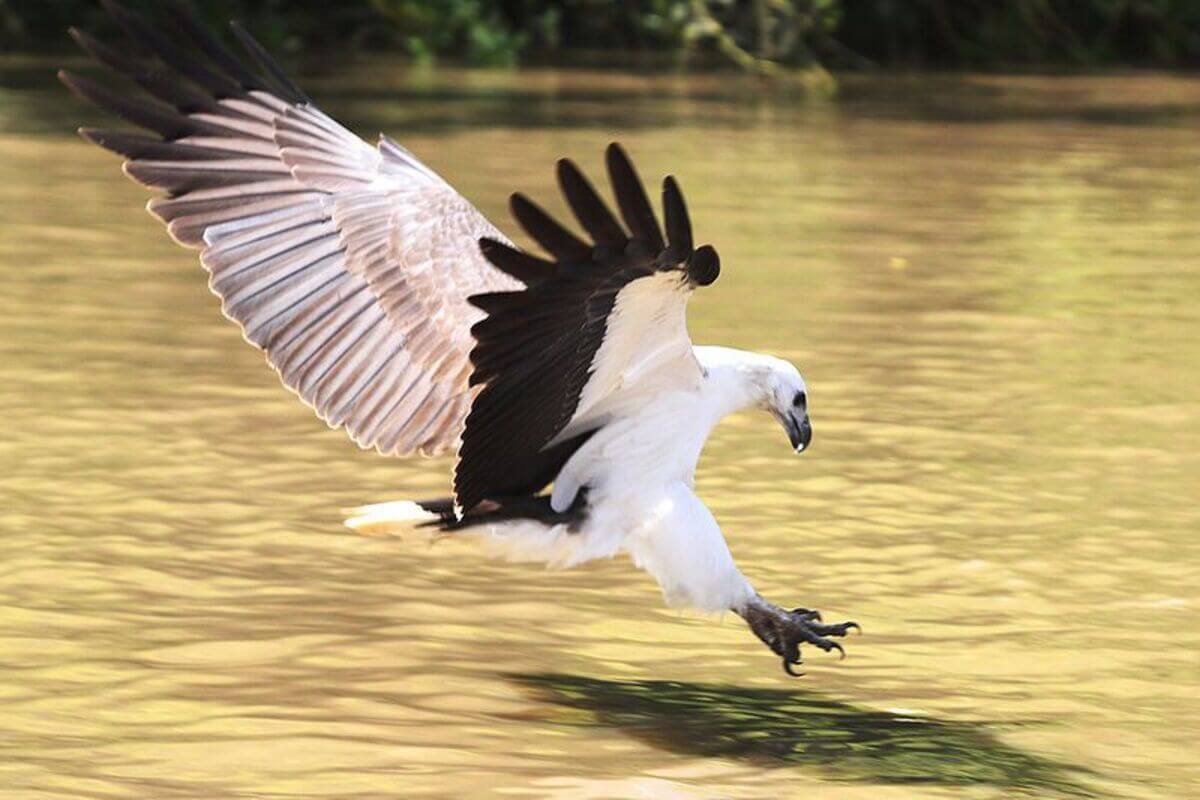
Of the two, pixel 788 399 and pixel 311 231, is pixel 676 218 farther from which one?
pixel 311 231

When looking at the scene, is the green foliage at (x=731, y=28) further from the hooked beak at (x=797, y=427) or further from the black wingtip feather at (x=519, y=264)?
the black wingtip feather at (x=519, y=264)

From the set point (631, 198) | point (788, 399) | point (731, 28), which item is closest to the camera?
point (631, 198)

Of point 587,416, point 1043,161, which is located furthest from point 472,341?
point 1043,161

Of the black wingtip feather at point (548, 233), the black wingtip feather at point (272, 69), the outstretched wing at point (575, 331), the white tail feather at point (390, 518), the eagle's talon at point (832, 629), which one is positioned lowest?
the eagle's talon at point (832, 629)

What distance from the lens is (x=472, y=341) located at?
178 inches

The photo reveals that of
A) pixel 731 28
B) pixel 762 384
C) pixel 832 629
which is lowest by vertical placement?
pixel 832 629

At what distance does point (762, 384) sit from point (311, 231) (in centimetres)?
103

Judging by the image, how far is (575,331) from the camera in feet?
12.8

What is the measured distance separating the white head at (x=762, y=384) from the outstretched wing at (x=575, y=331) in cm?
13

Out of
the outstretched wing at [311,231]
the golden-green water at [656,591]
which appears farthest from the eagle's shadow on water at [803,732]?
the outstretched wing at [311,231]

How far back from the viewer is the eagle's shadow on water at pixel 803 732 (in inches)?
156

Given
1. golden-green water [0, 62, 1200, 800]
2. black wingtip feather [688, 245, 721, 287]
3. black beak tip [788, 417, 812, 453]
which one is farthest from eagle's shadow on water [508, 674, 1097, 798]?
black wingtip feather [688, 245, 721, 287]

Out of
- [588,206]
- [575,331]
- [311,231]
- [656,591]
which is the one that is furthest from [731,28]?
[588,206]

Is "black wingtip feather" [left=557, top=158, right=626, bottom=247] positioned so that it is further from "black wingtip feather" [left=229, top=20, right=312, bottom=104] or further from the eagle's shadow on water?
"black wingtip feather" [left=229, top=20, right=312, bottom=104]
